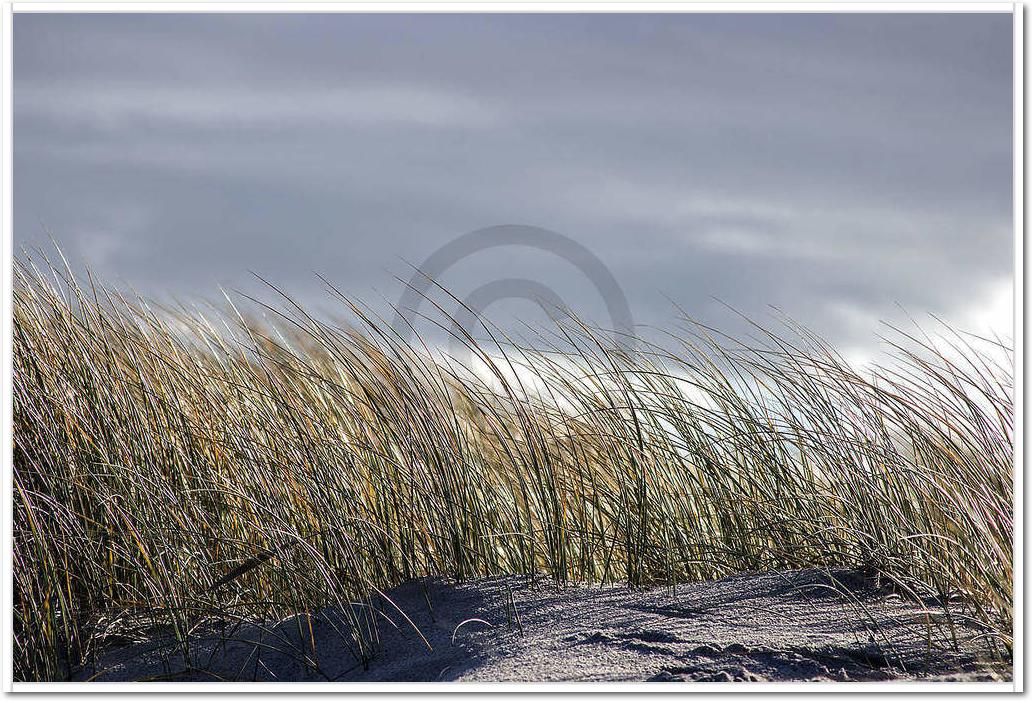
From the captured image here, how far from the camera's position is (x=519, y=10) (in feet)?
7.54

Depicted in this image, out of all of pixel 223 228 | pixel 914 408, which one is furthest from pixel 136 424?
pixel 914 408

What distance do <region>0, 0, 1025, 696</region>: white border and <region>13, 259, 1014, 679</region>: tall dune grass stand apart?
119 millimetres

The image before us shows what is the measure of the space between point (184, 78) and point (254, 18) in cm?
27

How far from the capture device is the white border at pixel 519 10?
176 cm

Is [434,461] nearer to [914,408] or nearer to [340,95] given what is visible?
[340,95]

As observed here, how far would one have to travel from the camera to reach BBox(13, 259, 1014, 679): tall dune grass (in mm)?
2219

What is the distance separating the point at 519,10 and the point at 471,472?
1173mm
